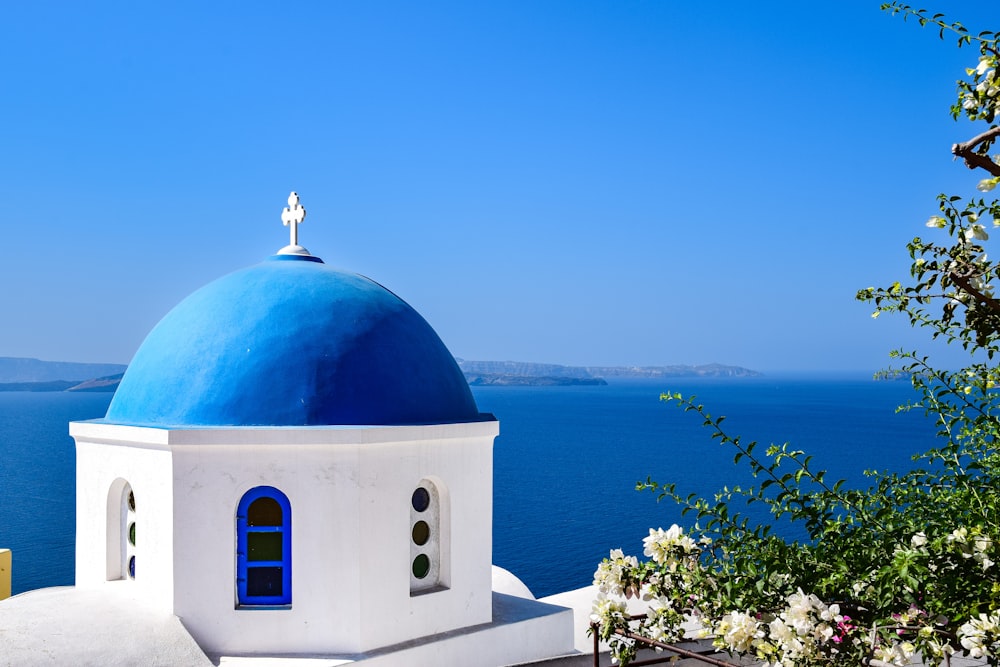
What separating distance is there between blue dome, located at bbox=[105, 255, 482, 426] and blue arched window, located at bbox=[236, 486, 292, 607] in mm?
658

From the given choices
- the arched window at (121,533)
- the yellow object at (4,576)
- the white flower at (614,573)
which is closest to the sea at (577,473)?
the white flower at (614,573)

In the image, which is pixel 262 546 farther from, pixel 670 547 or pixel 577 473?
pixel 577 473

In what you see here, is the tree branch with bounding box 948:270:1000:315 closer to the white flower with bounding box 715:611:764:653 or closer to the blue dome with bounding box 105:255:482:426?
the white flower with bounding box 715:611:764:653

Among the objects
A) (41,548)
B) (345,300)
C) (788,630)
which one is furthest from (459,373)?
(41,548)

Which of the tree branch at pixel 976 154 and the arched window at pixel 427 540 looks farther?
the arched window at pixel 427 540

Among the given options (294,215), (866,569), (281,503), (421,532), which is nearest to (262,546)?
(281,503)

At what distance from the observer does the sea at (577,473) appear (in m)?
38.6

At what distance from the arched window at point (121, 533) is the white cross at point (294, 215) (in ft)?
9.76

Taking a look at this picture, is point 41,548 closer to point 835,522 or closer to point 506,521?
point 506,521

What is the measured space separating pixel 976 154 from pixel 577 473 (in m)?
61.0

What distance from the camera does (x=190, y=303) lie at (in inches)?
360

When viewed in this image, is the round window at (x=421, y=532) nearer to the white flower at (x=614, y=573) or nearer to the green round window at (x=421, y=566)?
the green round window at (x=421, y=566)

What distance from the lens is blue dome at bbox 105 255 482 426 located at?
817 cm

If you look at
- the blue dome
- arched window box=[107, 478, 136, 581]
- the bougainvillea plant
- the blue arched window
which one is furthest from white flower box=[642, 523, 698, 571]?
arched window box=[107, 478, 136, 581]
